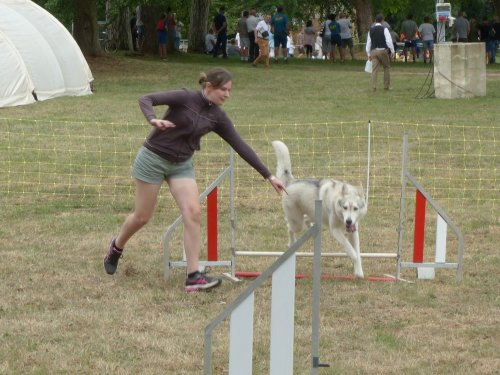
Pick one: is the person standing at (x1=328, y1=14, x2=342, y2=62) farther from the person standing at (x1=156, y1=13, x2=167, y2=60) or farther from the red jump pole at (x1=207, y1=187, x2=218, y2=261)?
the red jump pole at (x1=207, y1=187, x2=218, y2=261)

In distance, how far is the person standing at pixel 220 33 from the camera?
4128cm

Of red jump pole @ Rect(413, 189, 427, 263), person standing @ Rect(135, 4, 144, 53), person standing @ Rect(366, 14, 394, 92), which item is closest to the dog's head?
red jump pole @ Rect(413, 189, 427, 263)

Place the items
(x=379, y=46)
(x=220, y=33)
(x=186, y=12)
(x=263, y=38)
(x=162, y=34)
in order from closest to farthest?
1. (x=379, y=46)
2. (x=263, y=38)
3. (x=162, y=34)
4. (x=220, y=33)
5. (x=186, y=12)

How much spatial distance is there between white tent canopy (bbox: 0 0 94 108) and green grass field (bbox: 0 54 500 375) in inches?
64.0

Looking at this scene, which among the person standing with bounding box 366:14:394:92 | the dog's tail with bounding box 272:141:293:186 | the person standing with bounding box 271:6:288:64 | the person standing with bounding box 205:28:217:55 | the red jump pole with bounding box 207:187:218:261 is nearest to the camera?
the red jump pole with bounding box 207:187:218:261

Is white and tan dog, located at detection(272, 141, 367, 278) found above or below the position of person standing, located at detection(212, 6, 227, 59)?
above

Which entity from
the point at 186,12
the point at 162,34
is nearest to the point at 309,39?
the point at 162,34

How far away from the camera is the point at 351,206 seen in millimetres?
8367

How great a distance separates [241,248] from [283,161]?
3.93ft

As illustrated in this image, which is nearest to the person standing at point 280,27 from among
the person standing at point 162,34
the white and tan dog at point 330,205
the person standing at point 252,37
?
the person standing at point 252,37

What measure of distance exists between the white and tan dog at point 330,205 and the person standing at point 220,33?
32645mm

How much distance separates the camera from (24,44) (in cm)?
2414

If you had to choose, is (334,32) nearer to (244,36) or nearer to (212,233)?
(244,36)

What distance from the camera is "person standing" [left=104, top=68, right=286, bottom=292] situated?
770 cm
